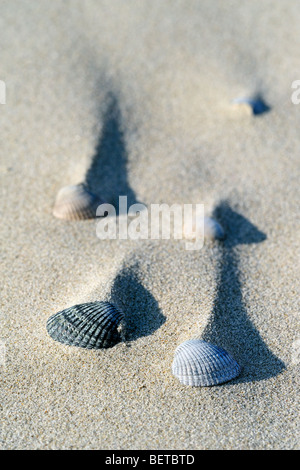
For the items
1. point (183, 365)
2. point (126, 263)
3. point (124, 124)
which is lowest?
point (183, 365)

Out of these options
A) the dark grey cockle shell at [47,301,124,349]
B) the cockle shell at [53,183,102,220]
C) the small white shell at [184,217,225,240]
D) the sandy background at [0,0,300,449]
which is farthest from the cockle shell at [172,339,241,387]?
the cockle shell at [53,183,102,220]

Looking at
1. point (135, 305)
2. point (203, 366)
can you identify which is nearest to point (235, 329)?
point (203, 366)

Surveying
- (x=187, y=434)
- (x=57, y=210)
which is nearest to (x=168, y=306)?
(x=187, y=434)

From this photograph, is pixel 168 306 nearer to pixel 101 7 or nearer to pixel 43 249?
pixel 43 249

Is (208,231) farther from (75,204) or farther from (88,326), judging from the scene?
(88,326)

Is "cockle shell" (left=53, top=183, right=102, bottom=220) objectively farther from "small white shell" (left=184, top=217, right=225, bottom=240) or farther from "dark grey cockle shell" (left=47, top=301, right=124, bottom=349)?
"dark grey cockle shell" (left=47, top=301, right=124, bottom=349)
